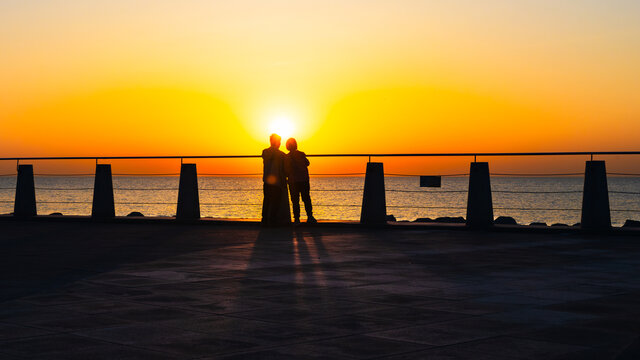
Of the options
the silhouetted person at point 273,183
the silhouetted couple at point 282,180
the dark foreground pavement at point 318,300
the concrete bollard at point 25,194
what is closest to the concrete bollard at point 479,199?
the dark foreground pavement at point 318,300

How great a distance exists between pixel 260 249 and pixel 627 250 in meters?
5.38

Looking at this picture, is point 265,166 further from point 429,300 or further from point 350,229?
point 429,300

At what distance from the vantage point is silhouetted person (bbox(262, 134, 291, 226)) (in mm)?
18797

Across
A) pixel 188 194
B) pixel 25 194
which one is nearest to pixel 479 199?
pixel 188 194

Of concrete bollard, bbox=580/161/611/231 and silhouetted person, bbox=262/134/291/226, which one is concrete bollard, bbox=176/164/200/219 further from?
concrete bollard, bbox=580/161/611/231

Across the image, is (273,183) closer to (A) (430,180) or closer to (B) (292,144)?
(B) (292,144)

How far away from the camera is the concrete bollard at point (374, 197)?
1842cm

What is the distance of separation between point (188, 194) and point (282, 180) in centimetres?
228

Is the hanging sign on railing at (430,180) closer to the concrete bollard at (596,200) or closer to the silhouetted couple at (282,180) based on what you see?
the silhouetted couple at (282,180)

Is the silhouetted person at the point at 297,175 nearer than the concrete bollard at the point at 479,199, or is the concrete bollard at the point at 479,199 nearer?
the concrete bollard at the point at 479,199

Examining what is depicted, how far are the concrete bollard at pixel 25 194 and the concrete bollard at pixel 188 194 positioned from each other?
379 cm

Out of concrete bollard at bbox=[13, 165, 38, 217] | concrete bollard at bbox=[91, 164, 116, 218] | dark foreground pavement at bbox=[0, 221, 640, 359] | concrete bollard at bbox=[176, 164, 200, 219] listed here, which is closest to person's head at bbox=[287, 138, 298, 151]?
concrete bollard at bbox=[176, 164, 200, 219]

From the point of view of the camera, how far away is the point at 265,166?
18969 mm

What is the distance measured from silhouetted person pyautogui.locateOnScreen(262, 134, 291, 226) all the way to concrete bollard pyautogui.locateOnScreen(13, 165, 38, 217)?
5.95 metres
